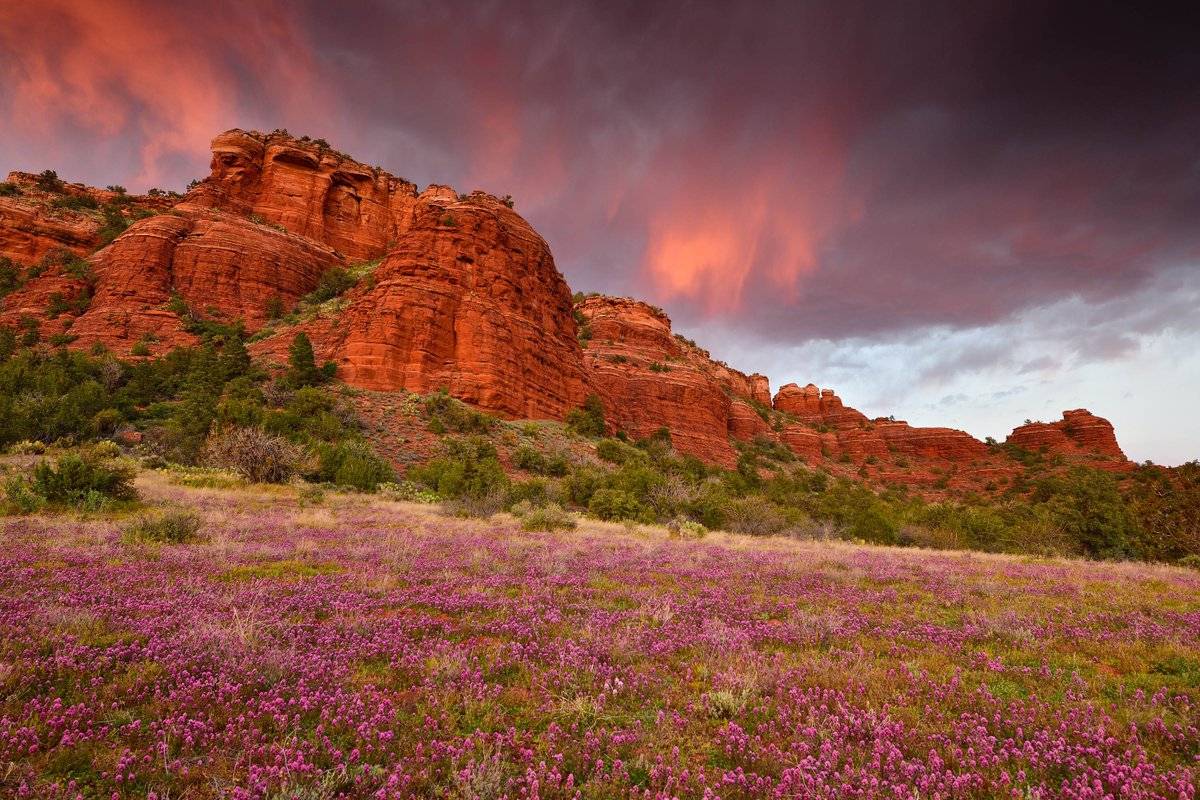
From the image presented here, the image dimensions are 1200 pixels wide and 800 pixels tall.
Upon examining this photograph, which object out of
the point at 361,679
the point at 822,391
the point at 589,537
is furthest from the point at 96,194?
the point at 822,391

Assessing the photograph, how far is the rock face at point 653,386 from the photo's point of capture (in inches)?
3044

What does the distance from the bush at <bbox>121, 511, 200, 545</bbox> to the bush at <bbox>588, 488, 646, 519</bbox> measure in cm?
1689

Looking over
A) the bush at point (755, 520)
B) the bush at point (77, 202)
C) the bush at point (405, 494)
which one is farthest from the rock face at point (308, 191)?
the bush at point (755, 520)

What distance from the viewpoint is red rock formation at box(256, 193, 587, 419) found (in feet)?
162

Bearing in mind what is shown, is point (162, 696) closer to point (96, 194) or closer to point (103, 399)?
point (103, 399)

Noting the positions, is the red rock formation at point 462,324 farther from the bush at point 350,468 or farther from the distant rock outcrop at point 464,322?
the bush at point 350,468

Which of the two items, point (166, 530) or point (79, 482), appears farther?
point (79, 482)

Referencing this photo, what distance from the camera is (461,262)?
56656 millimetres

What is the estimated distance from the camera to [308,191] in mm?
82062

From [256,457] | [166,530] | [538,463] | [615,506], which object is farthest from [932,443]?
[166,530]

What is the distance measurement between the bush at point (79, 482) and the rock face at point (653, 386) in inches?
2063

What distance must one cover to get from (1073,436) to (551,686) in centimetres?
13335

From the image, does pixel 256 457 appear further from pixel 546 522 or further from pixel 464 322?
pixel 464 322

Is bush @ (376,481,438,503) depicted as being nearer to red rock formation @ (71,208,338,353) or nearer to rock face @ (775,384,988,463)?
red rock formation @ (71,208,338,353)
